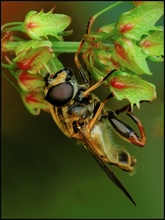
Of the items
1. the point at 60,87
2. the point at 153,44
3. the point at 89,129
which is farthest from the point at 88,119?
the point at 153,44

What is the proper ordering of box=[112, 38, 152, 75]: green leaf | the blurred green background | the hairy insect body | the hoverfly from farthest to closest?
the blurred green background < the hairy insect body < the hoverfly < box=[112, 38, 152, 75]: green leaf

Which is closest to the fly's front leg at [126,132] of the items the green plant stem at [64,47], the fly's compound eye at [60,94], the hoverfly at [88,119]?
the hoverfly at [88,119]

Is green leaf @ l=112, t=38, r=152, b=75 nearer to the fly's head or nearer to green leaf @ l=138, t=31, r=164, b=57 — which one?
green leaf @ l=138, t=31, r=164, b=57

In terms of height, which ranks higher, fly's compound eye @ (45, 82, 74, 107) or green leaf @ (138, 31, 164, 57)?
green leaf @ (138, 31, 164, 57)

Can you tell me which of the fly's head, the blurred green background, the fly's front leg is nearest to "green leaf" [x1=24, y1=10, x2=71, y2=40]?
the fly's head

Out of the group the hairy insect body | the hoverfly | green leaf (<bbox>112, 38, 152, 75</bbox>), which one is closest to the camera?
green leaf (<bbox>112, 38, 152, 75</bbox>)

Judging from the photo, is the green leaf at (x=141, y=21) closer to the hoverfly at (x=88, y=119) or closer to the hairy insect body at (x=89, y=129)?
the hoverfly at (x=88, y=119)
